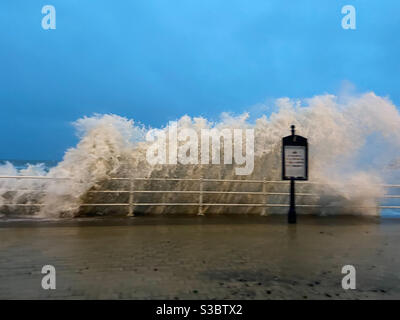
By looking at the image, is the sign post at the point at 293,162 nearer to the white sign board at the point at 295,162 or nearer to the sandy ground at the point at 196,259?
the white sign board at the point at 295,162

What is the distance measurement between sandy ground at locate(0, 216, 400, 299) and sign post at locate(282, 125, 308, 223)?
2.80ft

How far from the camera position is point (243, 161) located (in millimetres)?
13172

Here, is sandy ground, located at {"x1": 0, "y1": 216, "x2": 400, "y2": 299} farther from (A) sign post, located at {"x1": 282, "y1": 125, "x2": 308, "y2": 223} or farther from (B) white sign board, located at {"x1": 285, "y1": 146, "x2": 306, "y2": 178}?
(B) white sign board, located at {"x1": 285, "y1": 146, "x2": 306, "y2": 178}

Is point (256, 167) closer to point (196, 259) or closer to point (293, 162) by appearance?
point (293, 162)

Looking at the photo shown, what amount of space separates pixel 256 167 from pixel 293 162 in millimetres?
3861

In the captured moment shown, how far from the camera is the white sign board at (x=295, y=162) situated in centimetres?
941

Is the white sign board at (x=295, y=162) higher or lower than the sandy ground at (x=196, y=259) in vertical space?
higher

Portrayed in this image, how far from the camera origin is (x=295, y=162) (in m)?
9.45

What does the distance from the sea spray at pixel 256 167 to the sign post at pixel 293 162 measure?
269 cm

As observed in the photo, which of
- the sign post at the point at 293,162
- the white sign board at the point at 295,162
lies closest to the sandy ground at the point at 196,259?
the sign post at the point at 293,162

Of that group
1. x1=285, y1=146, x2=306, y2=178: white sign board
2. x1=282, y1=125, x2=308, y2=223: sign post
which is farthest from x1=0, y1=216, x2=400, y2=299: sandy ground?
x1=285, y1=146, x2=306, y2=178: white sign board

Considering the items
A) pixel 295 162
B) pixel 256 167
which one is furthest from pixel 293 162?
pixel 256 167

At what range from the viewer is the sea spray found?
11086 mm
